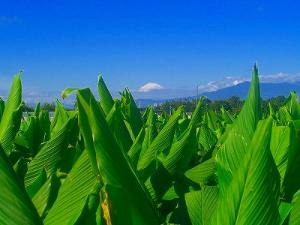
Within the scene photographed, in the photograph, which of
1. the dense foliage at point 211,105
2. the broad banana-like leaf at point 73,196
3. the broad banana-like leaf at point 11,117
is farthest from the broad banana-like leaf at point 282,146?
the dense foliage at point 211,105

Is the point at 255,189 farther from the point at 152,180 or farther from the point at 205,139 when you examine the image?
the point at 205,139

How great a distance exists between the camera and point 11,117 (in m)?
1.60

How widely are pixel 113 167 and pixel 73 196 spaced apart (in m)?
0.10

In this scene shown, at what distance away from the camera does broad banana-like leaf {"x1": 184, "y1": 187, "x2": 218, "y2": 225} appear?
901mm

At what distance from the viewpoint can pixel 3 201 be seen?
0.63 metres

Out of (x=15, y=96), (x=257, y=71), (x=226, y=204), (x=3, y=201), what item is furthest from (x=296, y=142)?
(x=15, y=96)

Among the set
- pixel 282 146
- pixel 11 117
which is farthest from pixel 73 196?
pixel 11 117

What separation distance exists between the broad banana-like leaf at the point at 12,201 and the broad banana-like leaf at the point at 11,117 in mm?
837

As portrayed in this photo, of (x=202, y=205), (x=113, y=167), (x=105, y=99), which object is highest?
(x=105, y=99)

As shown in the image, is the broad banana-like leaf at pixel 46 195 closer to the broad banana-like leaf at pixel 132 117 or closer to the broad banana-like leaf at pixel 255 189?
the broad banana-like leaf at pixel 255 189

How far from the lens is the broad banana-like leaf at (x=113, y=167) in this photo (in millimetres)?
709

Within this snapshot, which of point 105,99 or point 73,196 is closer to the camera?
point 73,196

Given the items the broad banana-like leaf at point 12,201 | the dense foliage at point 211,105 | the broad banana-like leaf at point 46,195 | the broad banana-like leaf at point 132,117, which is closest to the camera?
the broad banana-like leaf at point 12,201

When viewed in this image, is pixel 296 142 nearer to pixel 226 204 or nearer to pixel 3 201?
pixel 226 204
